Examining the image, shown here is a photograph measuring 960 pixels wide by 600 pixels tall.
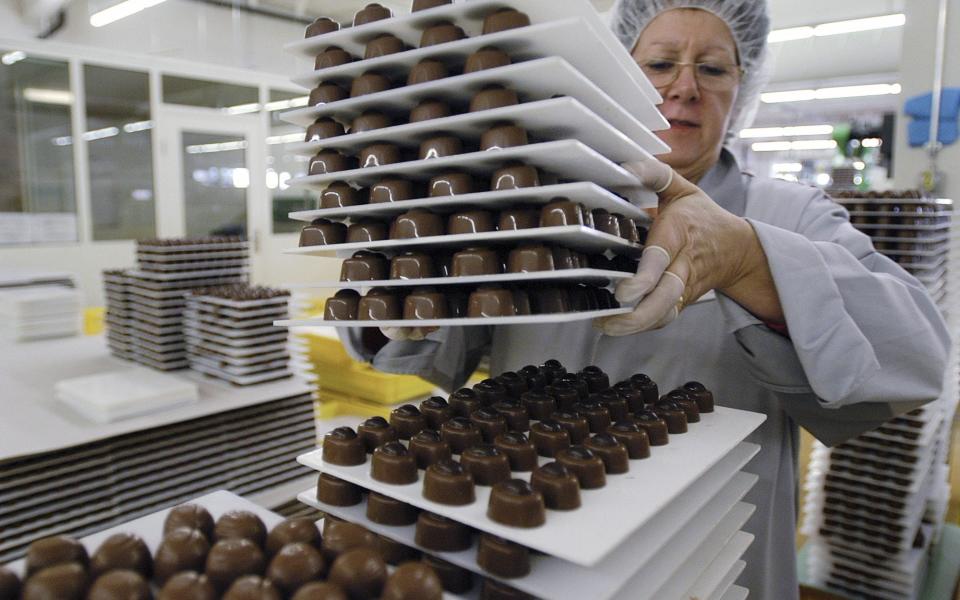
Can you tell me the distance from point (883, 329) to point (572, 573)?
78cm

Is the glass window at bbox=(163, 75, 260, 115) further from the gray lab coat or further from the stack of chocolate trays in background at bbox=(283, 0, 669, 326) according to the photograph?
the stack of chocolate trays in background at bbox=(283, 0, 669, 326)

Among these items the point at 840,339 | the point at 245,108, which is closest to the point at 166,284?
the point at 840,339

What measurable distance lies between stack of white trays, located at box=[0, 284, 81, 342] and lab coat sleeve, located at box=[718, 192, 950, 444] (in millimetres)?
Result: 3161

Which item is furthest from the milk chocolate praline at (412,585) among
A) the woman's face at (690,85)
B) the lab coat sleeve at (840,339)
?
the woman's face at (690,85)

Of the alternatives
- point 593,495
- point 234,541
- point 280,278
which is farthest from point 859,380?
point 280,278

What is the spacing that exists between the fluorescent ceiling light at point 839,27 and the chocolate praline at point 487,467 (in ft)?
29.2

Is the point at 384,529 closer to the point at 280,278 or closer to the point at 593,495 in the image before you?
the point at 593,495

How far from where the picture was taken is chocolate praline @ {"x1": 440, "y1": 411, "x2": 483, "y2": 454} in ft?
2.57

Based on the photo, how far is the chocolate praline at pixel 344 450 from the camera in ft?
2.57

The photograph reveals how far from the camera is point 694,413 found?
93 centimetres

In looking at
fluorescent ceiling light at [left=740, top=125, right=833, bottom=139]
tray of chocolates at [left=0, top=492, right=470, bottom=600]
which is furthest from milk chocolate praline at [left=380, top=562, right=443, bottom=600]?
fluorescent ceiling light at [left=740, top=125, right=833, bottom=139]

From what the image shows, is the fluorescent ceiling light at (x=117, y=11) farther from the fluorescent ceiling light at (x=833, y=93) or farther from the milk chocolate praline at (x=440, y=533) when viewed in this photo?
the fluorescent ceiling light at (x=833, y=93)

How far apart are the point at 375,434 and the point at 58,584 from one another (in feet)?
1.19

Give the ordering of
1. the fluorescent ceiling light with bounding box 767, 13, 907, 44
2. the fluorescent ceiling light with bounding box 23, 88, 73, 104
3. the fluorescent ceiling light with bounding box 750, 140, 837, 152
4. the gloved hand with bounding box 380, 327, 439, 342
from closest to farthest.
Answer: the gloved hand with bounding box 380, 327, 439, 342 → the fluorescent ceiling light with bounding box 23, 88, 73, 104 → the fluorescent ceiling light with bounding box 767, 13, 907, 44 → the fluorescent ceiling light with bounding box 750, 140, 837, 152
